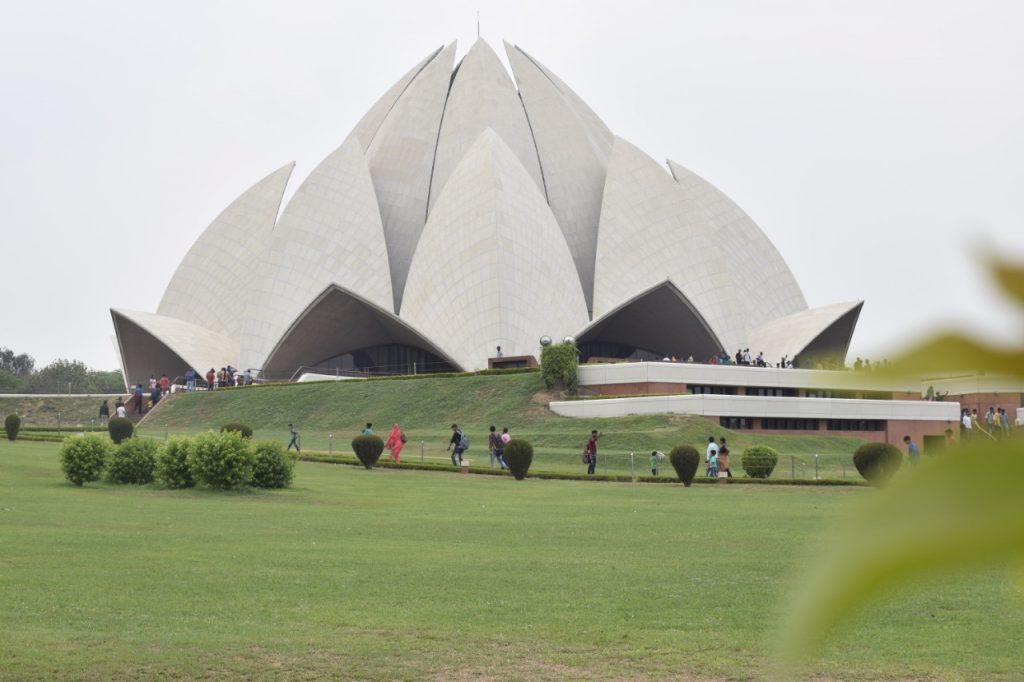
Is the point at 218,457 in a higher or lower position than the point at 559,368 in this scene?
lower

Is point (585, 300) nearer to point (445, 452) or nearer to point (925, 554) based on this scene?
point (445, 452)

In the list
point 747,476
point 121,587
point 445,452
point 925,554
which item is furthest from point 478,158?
point 925,554

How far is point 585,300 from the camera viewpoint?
44312 millimetres

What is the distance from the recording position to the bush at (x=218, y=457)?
14797 mm

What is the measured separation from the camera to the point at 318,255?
4391cm

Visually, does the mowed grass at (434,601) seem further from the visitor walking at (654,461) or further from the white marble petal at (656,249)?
the white marble petal at (656,249)

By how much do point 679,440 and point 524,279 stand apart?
17504mm

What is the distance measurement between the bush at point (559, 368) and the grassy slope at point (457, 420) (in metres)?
0.43

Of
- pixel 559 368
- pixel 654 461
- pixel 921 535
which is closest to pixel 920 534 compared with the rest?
pixel 921 535

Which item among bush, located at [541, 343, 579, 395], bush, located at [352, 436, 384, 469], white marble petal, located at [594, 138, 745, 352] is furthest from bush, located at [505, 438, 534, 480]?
white marble petal, located at [594, 138, 745, 352]

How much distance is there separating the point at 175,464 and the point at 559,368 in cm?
1527

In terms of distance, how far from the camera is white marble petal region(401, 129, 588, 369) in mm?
40250

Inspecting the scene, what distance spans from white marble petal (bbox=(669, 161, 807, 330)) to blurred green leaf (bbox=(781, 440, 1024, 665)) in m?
47.8

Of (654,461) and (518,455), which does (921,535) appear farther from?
(654,461)
